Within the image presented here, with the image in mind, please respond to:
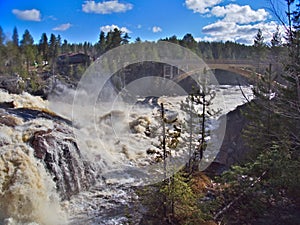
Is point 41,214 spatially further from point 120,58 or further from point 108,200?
point 120,58

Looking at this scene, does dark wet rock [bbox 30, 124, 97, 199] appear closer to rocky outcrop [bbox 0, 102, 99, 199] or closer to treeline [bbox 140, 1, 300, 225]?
rocky outcrop [bbox 0, 102, 99, 199]

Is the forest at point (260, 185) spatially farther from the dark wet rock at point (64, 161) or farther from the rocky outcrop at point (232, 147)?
the dark wet rock at point (64, 161)

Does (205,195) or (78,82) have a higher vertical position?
(78,82)

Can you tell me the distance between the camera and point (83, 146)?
10.3 metres

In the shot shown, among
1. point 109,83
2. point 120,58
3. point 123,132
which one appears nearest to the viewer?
point 123,132

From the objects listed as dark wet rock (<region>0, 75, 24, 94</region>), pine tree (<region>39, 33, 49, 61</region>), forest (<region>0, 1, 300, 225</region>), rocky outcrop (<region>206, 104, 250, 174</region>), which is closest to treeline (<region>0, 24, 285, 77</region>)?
pine tree (<region>39, 33, 49, 61</region>)

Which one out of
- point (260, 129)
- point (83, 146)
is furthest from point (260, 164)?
point (83, 146)

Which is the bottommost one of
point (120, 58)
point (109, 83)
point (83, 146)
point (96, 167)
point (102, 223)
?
point (102, 223)

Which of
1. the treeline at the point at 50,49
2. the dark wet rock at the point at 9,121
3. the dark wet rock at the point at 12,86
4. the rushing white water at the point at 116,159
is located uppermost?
the treeline at the point at 50,49

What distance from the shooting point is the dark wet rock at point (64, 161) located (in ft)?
26.7

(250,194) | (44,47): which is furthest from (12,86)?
(44,47)

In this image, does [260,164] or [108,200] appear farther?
[108,200]

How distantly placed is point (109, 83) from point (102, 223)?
2175 cm

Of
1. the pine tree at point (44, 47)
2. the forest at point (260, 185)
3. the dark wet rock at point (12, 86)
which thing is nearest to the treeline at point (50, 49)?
the pine tree at point (44, 47)
